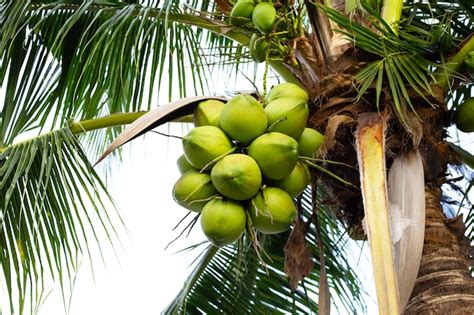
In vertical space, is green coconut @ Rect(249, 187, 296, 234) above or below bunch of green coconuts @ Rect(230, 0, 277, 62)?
below

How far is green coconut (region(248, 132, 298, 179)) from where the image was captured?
6.29 feet

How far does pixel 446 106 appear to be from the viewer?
7.69 feet

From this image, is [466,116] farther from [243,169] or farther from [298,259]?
[243,169]

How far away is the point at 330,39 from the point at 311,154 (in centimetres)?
46

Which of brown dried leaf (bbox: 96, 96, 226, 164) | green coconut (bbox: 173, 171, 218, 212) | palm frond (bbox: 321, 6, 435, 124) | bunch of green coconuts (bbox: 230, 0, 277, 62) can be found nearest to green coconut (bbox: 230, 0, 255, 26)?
bunch of green coconuts (bbox: 230, 0, 277, 62)

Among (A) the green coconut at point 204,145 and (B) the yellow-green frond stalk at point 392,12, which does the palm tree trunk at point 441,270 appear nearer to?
(B) the yellow-green frond stalk at point 392,12

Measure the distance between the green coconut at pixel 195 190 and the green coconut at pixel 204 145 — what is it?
35 mm

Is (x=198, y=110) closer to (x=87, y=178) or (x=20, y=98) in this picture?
(x=87, y=178)

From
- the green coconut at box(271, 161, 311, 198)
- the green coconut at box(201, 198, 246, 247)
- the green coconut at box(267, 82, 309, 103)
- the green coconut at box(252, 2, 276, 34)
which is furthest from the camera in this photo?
the green coconut at box(252, 2, 276, 34)

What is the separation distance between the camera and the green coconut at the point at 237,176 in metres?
1.87

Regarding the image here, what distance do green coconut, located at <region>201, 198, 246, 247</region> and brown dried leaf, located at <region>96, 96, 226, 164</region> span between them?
0.24 metres

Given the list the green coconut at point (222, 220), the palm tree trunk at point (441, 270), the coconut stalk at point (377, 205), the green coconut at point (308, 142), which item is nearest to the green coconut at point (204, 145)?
the green coconut at point (222, 220)

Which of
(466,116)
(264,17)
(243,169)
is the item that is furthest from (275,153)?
(466,116)

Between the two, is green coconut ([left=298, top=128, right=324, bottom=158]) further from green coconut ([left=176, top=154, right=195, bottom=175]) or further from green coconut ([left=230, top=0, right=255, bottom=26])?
green coconut ([left=230, top=0, right=255, bottom=26])
